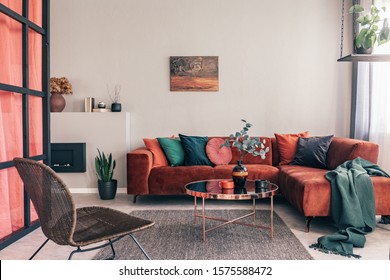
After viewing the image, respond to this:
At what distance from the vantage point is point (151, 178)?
4.47 m

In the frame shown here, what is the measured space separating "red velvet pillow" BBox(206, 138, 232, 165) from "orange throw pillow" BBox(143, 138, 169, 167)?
1.89 feet

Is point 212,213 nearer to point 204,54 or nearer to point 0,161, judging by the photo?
point 0,161

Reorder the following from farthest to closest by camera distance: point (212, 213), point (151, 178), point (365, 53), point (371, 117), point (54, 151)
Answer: point (54, 151)
point (371, 117)
point (151, 178)
point (212, 213)
point (365, 53)

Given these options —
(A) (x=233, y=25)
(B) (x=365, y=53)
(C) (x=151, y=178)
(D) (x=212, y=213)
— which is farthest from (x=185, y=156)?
(B) (x=365, y=53)

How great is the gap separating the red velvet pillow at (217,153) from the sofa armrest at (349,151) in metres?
1.24

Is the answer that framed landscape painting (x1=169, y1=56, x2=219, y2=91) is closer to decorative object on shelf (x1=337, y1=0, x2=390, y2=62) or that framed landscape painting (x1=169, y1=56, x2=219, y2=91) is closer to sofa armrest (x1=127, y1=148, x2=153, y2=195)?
sofa armrest (x1=127, y1=148, x2=153, y2=195)

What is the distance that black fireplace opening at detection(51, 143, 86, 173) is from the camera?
523 centimetres

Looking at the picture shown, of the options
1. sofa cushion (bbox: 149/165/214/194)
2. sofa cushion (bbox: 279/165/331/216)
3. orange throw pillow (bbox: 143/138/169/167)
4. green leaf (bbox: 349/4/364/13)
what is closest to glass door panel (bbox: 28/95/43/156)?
sofa cushion (bbox: 149/165/214/194)

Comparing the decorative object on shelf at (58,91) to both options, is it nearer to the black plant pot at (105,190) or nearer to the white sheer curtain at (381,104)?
the black plant pot at (105,190)

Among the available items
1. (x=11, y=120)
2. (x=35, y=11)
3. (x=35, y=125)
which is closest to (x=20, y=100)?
(x=11, y=120)

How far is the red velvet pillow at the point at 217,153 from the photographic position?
15.9 feet

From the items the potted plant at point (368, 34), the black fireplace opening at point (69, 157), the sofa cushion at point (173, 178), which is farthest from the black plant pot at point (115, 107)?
the potted plant at point (368, 34)

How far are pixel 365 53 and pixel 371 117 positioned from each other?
152 centimetres

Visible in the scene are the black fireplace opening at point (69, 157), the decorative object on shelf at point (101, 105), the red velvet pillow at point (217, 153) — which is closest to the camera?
the red velvet pillow at point (217, 153)
